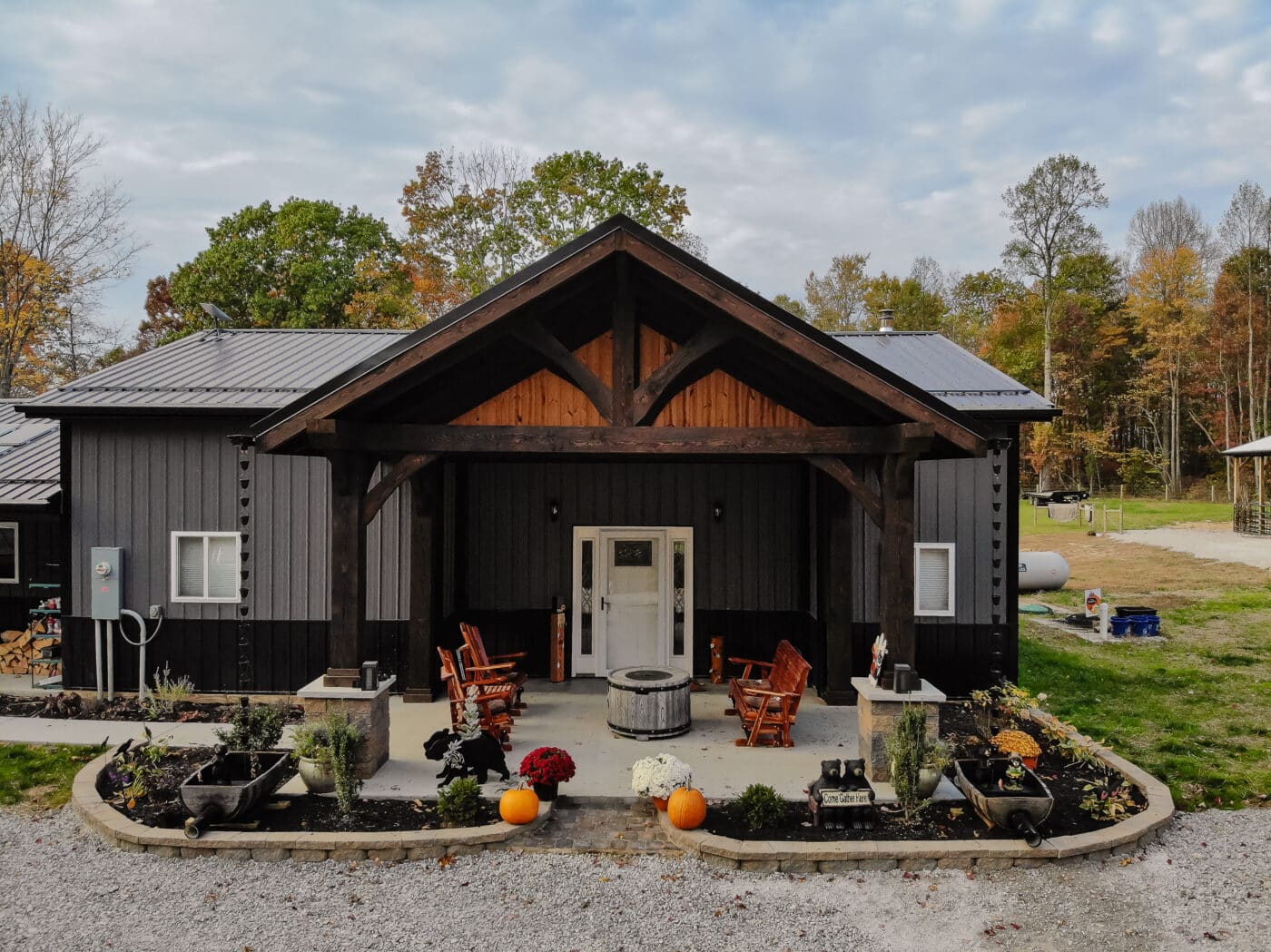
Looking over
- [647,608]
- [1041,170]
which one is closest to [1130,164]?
[1041,170]

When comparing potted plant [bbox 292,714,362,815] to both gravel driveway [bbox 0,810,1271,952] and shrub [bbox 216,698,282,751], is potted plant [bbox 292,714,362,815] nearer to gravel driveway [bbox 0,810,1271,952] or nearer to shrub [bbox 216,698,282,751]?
shrub [bbox 216,698,282,751]

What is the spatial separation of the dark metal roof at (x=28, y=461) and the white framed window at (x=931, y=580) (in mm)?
9632

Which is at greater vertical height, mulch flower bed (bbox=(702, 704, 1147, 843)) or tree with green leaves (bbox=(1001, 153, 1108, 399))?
tree with green leaves (bbox=(1001, 153, 1108, 399))

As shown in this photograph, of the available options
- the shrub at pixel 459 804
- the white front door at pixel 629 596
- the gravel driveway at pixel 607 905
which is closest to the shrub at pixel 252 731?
the gravel driveway at pixel 607 905

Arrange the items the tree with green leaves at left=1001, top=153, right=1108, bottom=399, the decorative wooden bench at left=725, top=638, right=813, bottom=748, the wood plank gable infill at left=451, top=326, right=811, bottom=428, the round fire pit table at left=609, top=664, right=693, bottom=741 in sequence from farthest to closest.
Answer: the tree with green leaves at left=1001, top=153, right=1108, bottom=399
the round fire pit table at left=609, top=664, right=693, bottom=741
the decorative wooden bench at left=725, top=638, right=813, bottom=748
the wood plank gable infill at left=451, top=326, right=811, bottom=428

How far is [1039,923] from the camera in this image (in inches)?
169

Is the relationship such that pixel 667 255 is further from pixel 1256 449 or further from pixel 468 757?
pixel 1256 449

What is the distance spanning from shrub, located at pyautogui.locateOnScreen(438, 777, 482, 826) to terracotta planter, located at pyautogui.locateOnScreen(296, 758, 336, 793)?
3.35 feet

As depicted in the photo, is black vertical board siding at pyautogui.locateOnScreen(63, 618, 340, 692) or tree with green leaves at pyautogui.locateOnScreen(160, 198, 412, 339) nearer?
black vertical board siding at pyautogui.locateOnScreen(63, 618, 340, 692)

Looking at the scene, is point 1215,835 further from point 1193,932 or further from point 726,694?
point 726,694

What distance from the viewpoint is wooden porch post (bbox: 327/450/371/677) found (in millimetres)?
6145

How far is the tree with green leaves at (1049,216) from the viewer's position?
97.5 feet

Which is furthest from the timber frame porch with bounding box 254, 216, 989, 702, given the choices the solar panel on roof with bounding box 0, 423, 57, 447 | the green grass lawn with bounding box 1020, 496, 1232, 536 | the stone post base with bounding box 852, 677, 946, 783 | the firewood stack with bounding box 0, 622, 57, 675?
the green grass lawn with bounding box 1020, 496, 1232, 536

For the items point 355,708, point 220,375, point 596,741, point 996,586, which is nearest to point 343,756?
point 355,708
